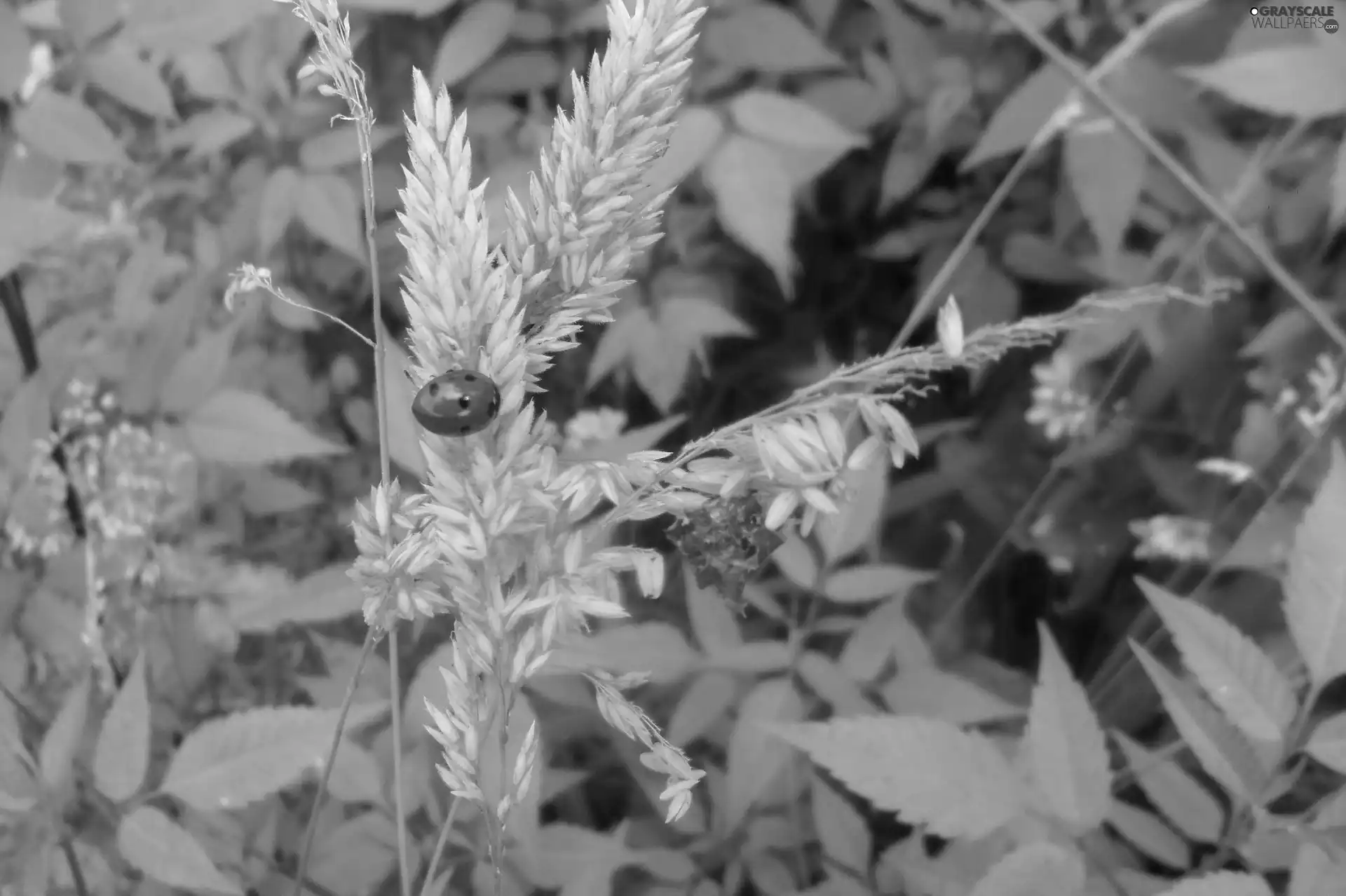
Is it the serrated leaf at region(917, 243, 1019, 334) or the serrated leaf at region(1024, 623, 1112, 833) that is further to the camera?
the serrated leaf at region(917, 243, 1019, 334)

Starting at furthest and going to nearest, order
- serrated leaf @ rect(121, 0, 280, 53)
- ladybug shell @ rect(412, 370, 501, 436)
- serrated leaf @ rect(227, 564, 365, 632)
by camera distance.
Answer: serrated leaf @ rect(121, 0, 280, 53)
serrated leaf @ rect(227, 564, 365, 632)
ladybug shell @ rect(412, 370, 501, 436)

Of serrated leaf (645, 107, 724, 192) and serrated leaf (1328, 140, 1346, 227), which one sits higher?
serrated leaf (1328, 140, 1346, 227)

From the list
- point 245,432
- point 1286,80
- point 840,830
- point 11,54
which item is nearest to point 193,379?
point 245,432

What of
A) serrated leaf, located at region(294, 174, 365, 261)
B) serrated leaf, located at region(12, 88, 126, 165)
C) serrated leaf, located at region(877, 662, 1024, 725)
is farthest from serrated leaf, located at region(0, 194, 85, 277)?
serrated leaf, located at region(877, 662, 1024, 725)

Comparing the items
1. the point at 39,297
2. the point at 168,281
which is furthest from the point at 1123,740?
the point at 168,281

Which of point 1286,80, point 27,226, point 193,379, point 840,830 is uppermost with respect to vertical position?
point 1286,80

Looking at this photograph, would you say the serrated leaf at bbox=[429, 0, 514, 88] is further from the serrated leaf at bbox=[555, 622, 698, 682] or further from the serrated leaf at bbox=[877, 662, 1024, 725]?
the serrated leaf at bbox=[877, 662, 1024, 725]

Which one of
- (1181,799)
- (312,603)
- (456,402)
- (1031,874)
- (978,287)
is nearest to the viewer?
(456,402)

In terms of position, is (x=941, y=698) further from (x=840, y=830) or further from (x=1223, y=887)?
(x=1223, y=887)
